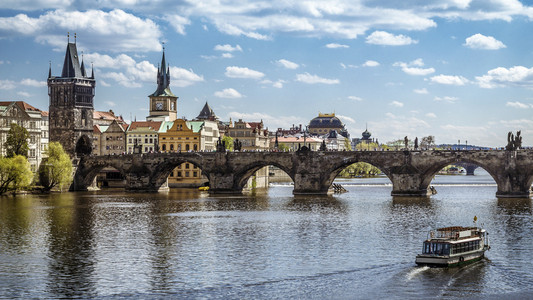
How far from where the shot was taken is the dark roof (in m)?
184

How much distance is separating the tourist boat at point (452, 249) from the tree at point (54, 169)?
103 metres

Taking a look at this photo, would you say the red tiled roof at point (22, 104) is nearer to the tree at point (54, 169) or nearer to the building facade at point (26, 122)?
the building facade at point (26, 122)

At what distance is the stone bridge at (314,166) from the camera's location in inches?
5315

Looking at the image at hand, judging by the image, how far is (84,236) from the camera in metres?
83.7

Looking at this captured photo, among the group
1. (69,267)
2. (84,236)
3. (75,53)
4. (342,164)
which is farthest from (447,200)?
(75,53)

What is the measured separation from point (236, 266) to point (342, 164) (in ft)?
278

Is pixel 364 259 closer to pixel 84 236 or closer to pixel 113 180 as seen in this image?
pixel 84 236

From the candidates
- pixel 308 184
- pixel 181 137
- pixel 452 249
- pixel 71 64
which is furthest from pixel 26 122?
pixel 452 249

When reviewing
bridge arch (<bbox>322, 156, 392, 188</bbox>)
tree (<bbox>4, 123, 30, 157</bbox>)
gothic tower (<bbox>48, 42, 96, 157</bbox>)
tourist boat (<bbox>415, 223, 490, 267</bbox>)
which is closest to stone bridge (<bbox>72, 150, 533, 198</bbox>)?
bridge arch (<bbox>322, 156, 392, 188</bbox>)

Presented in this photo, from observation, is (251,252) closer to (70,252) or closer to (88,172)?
(70,252)

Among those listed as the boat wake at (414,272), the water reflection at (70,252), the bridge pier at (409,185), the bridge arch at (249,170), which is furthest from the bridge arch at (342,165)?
the boat wake at (414,272)

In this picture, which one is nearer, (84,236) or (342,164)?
(84,236)

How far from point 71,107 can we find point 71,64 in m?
9.89

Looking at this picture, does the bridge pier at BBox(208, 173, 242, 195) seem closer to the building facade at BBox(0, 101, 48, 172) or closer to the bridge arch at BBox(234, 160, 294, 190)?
the bridge arch at BBox(234, 160, 294, 190)
